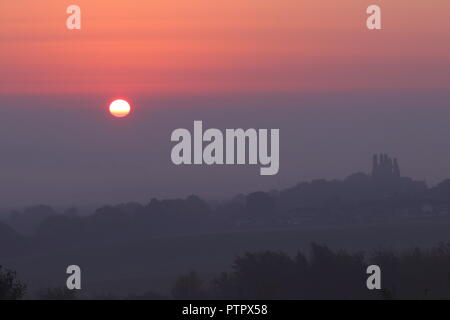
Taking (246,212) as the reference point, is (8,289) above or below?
below

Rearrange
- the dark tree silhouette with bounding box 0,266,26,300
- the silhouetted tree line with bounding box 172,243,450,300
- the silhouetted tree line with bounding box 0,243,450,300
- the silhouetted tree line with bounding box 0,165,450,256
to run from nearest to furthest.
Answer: the dark tree silhouette with bounding box 0,266,26,300, the silhouetted tree line with bounding box 0,243,450,300, the silhouetted tree line with bounding box 172,243,450,300, the silhouetted tree line with bounding box 0,165,450,256

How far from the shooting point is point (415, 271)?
6134 cm

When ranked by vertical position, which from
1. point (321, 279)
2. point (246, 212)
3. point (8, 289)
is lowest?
point (8, 289)

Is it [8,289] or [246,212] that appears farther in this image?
[246,212]

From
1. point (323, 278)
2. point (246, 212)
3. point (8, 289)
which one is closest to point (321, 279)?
point (323, 278)

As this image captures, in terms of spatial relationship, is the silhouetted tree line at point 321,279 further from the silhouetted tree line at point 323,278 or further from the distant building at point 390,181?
the distant building at point 390,181

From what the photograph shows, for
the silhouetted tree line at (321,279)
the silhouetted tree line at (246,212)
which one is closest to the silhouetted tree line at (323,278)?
the silhouetted tree line at (321,279)

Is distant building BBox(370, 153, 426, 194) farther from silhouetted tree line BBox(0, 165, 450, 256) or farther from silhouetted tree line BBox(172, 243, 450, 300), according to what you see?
silhouetted tree line BBox(172, 243, 450, 300)

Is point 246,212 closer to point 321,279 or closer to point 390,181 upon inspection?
point 390,181

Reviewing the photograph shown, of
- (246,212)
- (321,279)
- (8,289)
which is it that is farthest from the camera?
(246,212)

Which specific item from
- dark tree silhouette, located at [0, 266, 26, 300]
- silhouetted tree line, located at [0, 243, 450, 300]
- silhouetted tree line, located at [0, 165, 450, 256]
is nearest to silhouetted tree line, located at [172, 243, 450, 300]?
silhouetted tree line, located at [0, 243, 450, 300]

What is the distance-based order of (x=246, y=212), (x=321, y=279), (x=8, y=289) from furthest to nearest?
(x=246, y=212) → (x=321, y=279) → (x=8, y=289)
